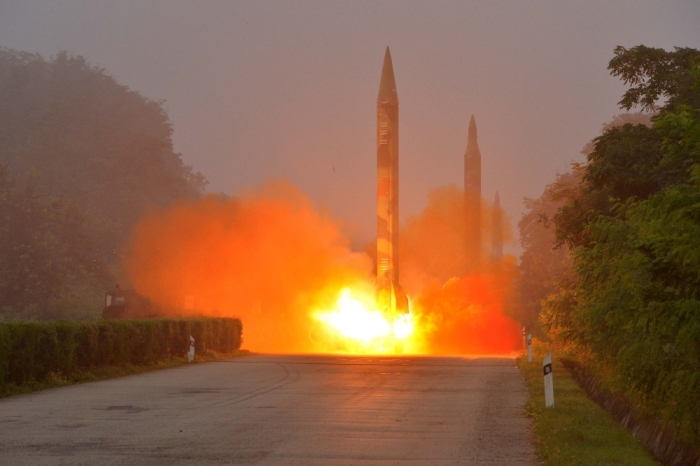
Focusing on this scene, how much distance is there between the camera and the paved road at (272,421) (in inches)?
464

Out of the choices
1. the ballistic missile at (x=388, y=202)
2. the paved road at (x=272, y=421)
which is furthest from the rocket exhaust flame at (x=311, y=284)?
the paved road at (x=272, y=421)

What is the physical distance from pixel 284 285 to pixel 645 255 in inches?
2177

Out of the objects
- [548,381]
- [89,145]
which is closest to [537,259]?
[89,145]

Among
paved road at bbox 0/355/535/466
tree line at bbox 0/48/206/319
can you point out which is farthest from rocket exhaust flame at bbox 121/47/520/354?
paved road at bbox 0/355/535/466

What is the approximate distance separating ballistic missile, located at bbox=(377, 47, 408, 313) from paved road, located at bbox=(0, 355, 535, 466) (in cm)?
2888

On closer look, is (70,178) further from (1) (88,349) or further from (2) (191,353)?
(1) (88,349)

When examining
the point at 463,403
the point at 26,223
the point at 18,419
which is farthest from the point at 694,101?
the point at 26,223

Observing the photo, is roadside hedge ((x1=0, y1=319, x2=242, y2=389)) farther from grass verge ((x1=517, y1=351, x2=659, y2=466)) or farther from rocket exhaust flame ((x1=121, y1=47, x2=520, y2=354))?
rocket exhaust flame ((x1=121, y1=47, x2=520, y2=354))

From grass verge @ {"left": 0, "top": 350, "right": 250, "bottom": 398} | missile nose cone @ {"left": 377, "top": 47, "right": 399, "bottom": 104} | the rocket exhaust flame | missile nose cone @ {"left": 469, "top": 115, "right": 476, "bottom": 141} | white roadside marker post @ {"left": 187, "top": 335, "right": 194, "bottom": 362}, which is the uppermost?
missile nose cone @ {"left": 469, "top": 115, "right": 476, "bottom": 141}

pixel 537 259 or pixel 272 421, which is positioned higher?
pixel 537 259

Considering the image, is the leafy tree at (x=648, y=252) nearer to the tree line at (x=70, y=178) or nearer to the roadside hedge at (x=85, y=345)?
the roadside hedge at (x=85, y=345)

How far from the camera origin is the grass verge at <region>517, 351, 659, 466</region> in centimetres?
1188

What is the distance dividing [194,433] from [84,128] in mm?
89474

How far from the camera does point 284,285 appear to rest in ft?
214
